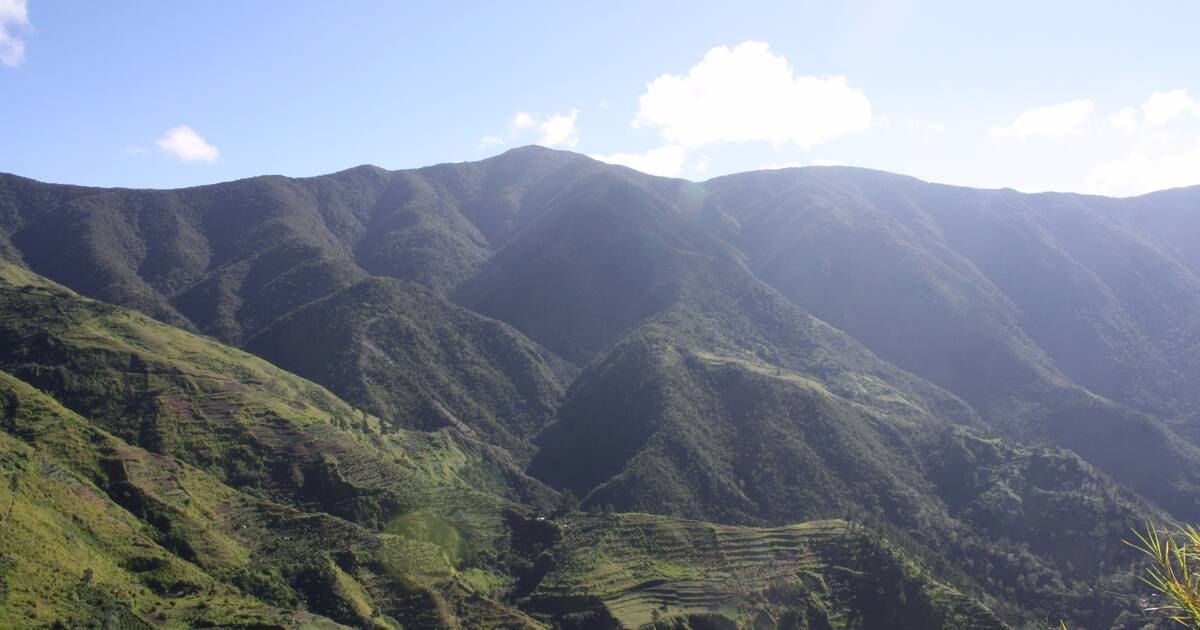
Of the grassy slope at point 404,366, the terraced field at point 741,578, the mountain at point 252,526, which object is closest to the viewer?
the mountain at point 252,526

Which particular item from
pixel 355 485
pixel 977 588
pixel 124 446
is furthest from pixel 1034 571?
pixel 124 446

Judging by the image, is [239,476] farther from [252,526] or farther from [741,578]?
[741,578]

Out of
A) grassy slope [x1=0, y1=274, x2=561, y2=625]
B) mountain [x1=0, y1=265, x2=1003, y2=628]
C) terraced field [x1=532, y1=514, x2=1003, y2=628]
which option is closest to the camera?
mountain [x1=0, y1=265, x2=1003, y2=628]

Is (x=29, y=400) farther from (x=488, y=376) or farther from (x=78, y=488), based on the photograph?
(x=488, y=376)

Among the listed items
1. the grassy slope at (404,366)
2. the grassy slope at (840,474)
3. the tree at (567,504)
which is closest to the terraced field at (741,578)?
the tree at (567,504)

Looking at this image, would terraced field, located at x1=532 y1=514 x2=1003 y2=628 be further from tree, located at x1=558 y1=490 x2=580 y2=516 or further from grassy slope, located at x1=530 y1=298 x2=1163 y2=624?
grassy slope, located at x1=530 y1=298 x2=1163 y2=624

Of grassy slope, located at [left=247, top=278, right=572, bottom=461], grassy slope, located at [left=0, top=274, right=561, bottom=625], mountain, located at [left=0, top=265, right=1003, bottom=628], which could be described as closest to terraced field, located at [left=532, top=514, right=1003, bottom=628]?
mountain, located at [left=0, top=265, right=1003, bottom=628]

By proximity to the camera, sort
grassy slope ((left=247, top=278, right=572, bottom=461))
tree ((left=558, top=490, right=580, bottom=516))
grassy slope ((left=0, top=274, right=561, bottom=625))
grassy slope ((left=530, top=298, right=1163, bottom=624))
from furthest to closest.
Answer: grassy slope ((left=247, top=278, right=572, bottom=461))
grassy slope ((left=530, top=298, right=1163, bottom=624))
tree ((left=558, top=490, right=580, bottom=516))
grassy slope ((left=0, top=274, right=561, bottom=625))

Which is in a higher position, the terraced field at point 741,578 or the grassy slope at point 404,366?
the grassy slope at point 404,366

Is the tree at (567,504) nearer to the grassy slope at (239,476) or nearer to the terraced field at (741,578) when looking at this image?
the grassy slope at (239,476)

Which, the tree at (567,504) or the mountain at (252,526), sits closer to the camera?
the mountain at (252,526)

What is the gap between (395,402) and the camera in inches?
6432

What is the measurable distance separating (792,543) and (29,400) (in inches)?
3766

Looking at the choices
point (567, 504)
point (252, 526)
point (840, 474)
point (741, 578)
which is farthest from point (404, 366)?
point (741, 578)
